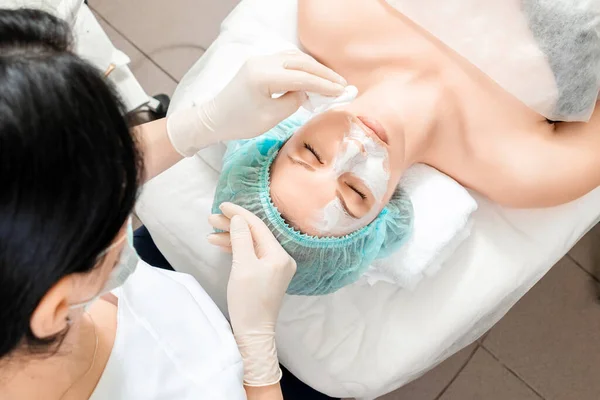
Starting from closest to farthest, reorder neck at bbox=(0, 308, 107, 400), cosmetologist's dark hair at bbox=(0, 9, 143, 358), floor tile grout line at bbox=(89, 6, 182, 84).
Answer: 1. cosmetologist's dark hair at bbox=(0, 9, 143, 358)
2. neck at bbox=(0, 308, 107, 400)
3. floor tile grout line at bbox=(89, 6, 182, 84)

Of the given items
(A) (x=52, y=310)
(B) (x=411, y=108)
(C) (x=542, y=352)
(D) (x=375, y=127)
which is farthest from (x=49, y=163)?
(C) (x=542, y=352)

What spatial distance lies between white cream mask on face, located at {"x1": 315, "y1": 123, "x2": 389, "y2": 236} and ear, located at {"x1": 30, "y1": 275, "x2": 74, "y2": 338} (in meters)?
0.46

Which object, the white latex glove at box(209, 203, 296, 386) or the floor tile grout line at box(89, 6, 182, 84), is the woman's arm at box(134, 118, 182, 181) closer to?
the white latex glove at box(209, 203, 296, 386)

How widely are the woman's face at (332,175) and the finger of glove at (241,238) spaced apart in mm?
71

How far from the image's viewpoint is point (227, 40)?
125 cm

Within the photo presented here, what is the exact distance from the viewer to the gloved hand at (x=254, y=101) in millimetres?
898

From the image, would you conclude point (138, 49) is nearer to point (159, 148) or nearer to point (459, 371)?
point (159, 148)

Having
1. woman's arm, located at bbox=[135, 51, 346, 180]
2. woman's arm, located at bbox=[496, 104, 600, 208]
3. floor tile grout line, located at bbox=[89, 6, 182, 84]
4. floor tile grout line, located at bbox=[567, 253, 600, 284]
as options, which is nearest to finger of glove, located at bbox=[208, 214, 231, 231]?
woman's arm, located at bbox=[135, 51, 346, 180]

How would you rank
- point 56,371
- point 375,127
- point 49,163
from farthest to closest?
point 375,127 → point 56,371 → point 49,163

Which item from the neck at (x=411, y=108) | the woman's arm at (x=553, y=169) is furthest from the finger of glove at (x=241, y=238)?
the woman's arm at (x=553, y=169)

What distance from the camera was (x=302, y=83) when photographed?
0.89 meters

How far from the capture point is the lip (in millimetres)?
985

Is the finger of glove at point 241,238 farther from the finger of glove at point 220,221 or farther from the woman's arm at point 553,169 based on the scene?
the woman's arm at point 553,169

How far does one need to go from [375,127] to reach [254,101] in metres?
0.22
